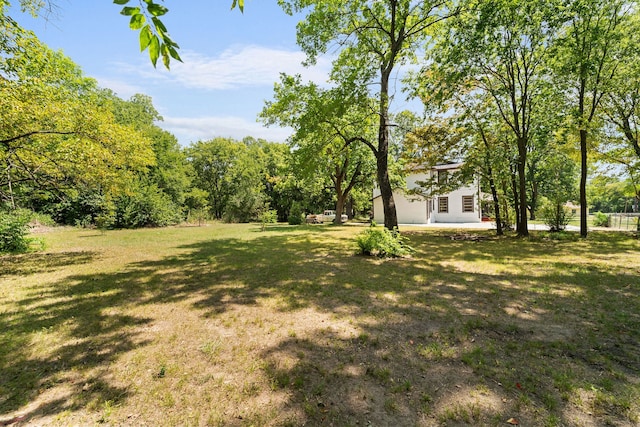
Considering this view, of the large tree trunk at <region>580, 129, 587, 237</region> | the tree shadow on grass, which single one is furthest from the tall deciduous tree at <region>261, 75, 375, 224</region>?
the large tree trunk at <region>580, 129, 587, 237</region>

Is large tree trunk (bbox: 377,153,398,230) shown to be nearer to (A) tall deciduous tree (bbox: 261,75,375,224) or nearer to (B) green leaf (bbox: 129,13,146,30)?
(A) tall deciduous tree (bbox: 261,75,375,224)

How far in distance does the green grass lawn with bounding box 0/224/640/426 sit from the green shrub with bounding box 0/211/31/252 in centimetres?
496

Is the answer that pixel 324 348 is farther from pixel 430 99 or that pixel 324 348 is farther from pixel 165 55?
pixel 430 99

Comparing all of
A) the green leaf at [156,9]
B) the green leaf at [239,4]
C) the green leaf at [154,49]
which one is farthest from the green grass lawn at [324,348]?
the green leaf at [239,4]

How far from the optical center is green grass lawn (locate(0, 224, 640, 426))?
7.79ft

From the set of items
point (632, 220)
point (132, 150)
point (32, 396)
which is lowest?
point (32, 396)

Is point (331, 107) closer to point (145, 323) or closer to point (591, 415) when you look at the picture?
point (145, 323)

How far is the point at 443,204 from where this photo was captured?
2723 cm

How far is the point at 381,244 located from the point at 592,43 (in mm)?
12073

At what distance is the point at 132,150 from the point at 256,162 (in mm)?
28286

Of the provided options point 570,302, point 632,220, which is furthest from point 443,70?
→ point 632,220

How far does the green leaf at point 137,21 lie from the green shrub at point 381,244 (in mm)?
8296

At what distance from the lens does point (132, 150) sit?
10008 millimetres

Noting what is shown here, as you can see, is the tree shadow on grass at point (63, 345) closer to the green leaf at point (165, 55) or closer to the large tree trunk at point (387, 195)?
the green leaf at point (165, 55)
